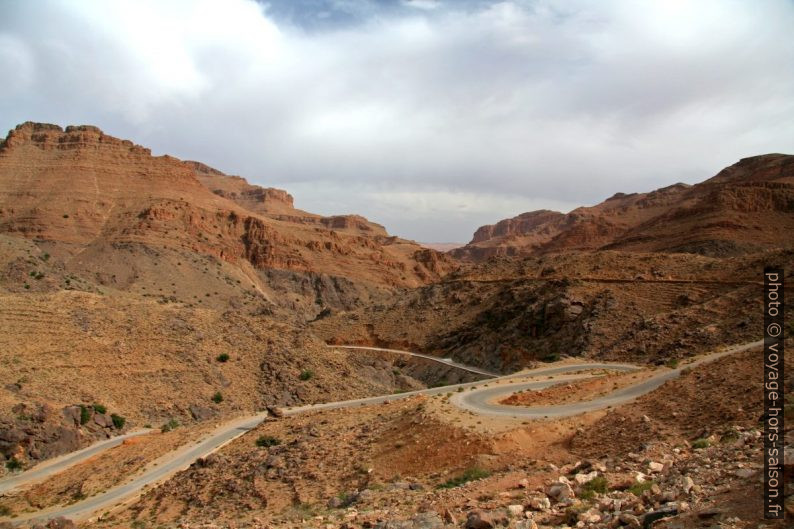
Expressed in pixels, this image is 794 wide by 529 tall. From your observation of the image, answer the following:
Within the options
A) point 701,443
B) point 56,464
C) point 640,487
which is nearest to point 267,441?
point 56,464

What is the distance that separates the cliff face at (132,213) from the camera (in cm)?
8144

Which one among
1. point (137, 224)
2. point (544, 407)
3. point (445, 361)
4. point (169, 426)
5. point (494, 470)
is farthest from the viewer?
point (137, 224)

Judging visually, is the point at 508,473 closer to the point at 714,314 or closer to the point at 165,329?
the point at 714,314

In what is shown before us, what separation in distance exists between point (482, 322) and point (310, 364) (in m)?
21.8

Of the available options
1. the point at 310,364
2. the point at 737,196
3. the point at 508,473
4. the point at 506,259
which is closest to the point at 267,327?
the point at 310,364

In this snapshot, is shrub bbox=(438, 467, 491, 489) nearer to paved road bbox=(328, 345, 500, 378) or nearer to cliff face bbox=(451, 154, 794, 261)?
paved road bbox=(328, 345, 500, 378)

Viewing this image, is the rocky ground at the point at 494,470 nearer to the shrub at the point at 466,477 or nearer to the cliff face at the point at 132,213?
the shrub at the point at 466,477

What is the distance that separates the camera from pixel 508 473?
1471cm

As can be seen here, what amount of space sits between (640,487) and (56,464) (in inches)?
1009

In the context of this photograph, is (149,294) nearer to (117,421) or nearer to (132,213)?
(132,213)

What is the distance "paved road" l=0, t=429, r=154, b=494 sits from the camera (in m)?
24.8

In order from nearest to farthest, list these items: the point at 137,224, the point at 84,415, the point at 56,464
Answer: the point at 56,464 → the point at 84,415 → the point at 137,224

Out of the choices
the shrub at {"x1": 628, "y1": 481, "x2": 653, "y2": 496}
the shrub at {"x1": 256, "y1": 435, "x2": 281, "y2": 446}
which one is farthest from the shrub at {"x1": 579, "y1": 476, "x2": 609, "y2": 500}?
the shrub at {"x1": 256, "y1": 435, "x2": 281, "y2": 446}

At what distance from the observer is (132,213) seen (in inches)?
3445
